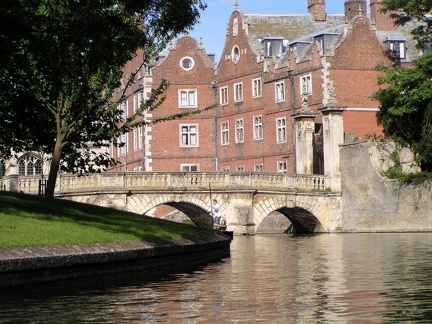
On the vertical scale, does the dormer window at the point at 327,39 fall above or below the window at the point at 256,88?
above

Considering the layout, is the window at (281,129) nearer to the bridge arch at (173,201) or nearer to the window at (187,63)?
the window at (187,63)

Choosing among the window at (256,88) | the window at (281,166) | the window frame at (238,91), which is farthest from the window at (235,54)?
the window at (281,166)

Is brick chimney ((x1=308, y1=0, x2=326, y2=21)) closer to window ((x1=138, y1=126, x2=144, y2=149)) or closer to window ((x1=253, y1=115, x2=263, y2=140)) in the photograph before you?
window ((x1=253, y1=115, x2=263, y2=140))

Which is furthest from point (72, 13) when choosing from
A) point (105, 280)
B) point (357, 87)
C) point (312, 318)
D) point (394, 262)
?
point (357, 87)

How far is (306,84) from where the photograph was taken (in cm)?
6012

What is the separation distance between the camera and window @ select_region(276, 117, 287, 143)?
61.9 metres

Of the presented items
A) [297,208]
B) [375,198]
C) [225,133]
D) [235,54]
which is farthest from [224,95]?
[375,198]

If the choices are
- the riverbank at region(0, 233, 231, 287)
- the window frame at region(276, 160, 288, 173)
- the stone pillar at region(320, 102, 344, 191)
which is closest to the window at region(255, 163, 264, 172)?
the window frame at region(276, 160, 288, 173)

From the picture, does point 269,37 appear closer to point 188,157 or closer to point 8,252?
point 188,157

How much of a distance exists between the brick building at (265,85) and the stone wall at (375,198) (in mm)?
5309

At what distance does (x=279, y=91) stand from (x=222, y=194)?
53.1 ft

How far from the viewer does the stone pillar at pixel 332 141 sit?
165 feet

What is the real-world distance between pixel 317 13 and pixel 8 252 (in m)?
55.1

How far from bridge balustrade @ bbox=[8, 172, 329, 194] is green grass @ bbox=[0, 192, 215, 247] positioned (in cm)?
1698
